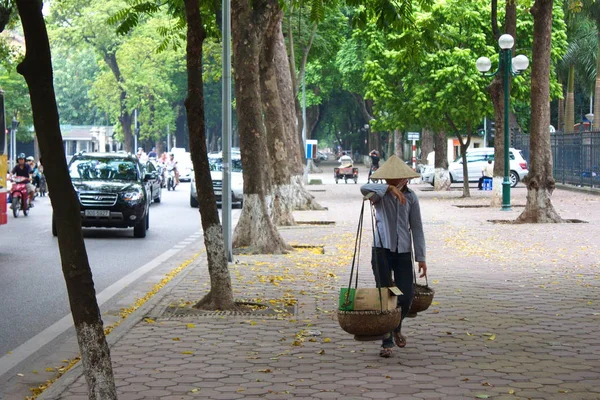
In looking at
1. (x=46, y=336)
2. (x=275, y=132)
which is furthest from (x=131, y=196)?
(x=46, y=336)

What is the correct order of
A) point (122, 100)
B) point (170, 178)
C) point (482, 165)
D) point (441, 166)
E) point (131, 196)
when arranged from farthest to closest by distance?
point (122, 100) < point (170, 178) < point (482, 165) < point (441, 166) < point (131, 196)

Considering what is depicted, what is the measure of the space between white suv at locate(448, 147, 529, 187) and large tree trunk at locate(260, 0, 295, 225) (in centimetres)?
2430

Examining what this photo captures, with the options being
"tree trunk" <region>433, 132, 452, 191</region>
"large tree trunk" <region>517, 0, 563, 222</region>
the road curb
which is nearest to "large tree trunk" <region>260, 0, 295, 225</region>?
"large tree trunk" <region>517, 0, 563, 222</region>

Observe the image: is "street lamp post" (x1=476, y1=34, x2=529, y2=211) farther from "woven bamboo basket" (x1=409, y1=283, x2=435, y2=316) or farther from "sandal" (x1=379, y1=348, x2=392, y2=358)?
"sandal" (x1=379, y1=348, x2=392, y2=358)

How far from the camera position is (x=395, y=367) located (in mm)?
8172

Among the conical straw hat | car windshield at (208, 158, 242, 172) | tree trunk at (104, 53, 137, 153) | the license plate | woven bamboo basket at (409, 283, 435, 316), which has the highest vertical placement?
tree trunk at (104, 53, 137, 153)

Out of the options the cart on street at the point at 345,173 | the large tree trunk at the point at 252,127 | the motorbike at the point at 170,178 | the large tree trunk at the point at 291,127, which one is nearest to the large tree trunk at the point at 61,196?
the large tree trunk at the point at 252,127

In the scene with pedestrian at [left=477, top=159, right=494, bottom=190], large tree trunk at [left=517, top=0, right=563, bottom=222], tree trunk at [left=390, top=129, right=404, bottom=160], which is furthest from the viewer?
tree trunk at [left=390, top=129, right=404, bottom=160]

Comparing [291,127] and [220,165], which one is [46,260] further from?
[220,165]

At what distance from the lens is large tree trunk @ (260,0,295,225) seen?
901 inches

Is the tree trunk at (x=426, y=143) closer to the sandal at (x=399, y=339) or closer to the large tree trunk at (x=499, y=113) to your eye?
the large tree trunk at (x=499, y=113)

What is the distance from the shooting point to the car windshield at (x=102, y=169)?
77.6 ft

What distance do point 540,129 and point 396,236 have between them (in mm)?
16066

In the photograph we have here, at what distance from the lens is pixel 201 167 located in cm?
1141
